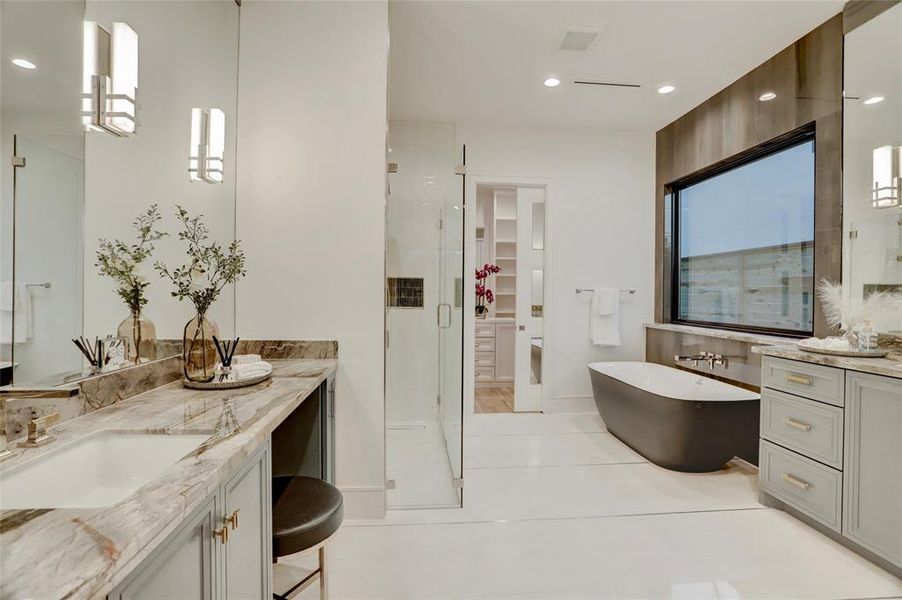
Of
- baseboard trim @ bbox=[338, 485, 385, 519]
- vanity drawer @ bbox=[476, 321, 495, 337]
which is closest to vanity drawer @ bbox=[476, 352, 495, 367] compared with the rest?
vanity drawer @ bbox=[476, 321, 495, 337]

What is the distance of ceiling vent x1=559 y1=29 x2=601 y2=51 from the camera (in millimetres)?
2574

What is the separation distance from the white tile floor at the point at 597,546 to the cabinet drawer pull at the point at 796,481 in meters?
0.22

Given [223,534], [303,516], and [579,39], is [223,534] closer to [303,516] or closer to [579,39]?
[303,516]

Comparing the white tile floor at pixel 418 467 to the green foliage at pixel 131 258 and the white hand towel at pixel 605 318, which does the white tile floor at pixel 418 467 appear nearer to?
the green foliage at pixel 131 258

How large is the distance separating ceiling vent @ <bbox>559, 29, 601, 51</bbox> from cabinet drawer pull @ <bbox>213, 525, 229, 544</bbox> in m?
2.96

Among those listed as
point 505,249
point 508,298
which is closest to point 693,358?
point 508,298

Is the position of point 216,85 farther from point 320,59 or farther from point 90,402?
point 90,402

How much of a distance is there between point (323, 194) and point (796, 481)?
2859mm

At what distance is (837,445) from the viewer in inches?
77.3

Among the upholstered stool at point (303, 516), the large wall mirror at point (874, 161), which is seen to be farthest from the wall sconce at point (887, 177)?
the upholstered stool at point (303, 516)

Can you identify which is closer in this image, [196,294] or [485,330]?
[196,294]

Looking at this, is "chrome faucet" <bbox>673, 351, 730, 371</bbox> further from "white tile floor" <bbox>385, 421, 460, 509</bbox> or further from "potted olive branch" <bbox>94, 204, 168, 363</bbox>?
"potted olive branch" <bbox>94, 204, 168, 363</bbox>

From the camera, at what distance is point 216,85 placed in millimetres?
1988

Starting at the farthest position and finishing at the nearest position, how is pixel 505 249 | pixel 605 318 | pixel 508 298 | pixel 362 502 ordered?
pixel 508 298, pixel 505 249, pixel 605 318, pixel 362 502
